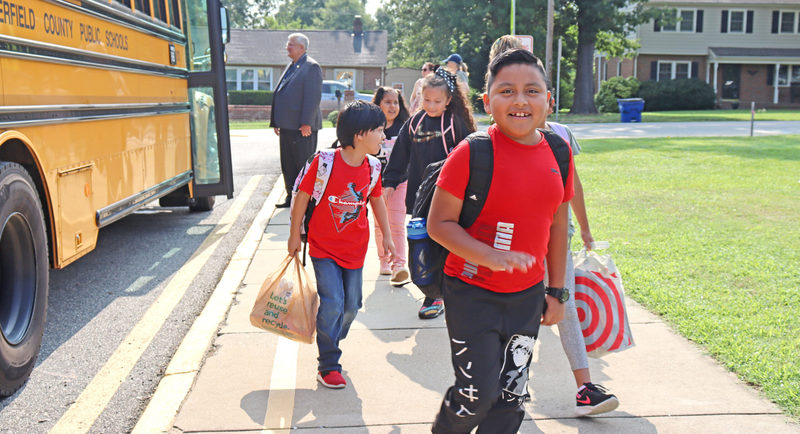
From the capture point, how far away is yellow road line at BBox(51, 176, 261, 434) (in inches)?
156

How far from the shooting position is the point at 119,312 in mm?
5867

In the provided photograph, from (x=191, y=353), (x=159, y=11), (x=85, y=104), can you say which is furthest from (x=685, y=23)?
(x=191, y=353)

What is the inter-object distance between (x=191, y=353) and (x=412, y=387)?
1375 millimetres

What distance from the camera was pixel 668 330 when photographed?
5.20 metres

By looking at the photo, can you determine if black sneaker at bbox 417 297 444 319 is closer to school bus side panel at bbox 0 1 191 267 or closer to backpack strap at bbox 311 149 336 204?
→ backpack strap at bbox 311 149 336 204

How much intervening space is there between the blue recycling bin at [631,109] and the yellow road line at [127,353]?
2569 cm

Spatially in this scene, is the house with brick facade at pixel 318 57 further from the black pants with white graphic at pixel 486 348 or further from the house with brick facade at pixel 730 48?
the black pants with white graphic at pixel 486 348

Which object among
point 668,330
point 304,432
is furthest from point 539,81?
point 668,330

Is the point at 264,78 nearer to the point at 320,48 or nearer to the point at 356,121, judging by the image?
the point at 320,48

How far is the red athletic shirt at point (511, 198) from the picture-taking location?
9.39 feet

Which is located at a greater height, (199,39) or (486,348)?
(199,39)

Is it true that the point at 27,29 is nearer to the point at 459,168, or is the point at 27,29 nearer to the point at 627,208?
the point at 459,168

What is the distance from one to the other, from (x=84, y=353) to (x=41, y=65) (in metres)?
1.75

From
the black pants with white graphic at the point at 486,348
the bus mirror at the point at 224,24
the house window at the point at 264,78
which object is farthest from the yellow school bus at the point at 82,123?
the house window at the point at 264,78
